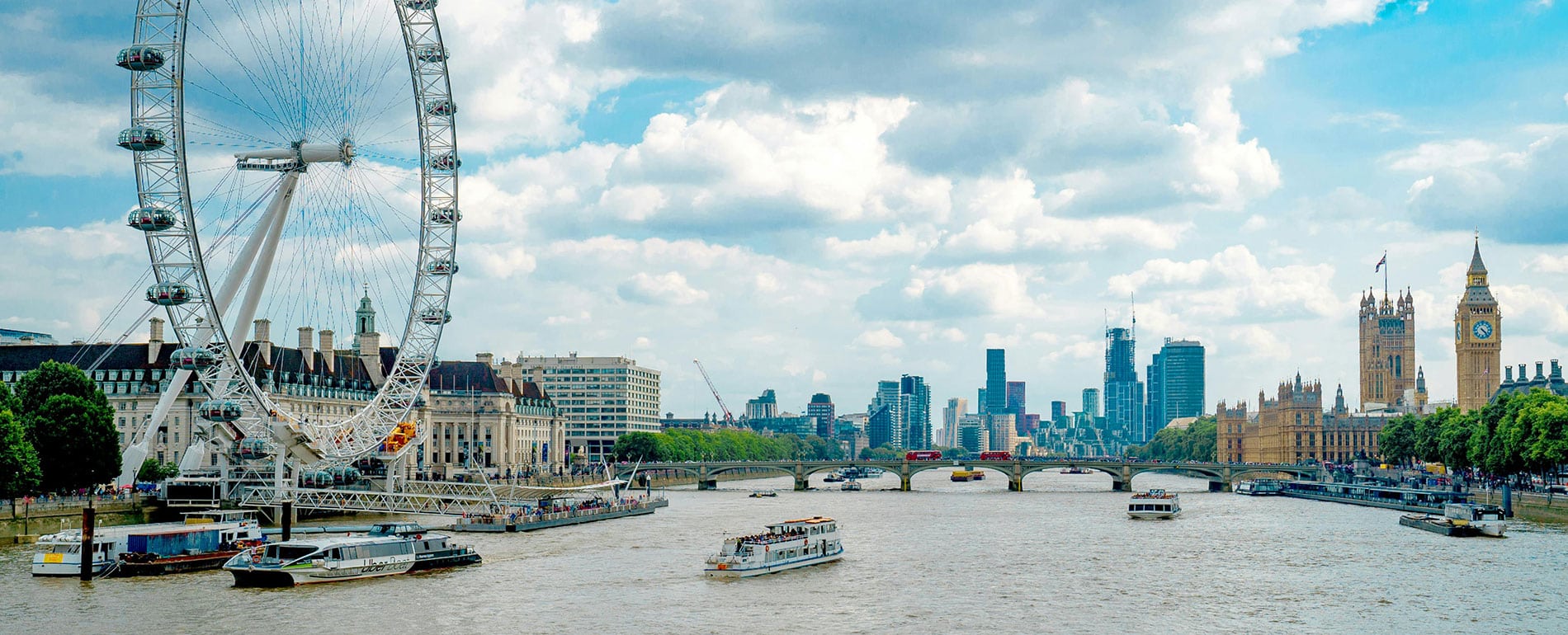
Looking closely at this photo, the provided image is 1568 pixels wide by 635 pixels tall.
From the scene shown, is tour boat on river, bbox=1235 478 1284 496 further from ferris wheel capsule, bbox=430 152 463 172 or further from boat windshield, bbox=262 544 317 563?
boat windshield, bbox=262 544 317 563

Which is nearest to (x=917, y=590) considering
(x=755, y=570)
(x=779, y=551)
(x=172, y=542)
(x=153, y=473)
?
(x=755, y=570)

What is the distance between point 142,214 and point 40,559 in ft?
60.1

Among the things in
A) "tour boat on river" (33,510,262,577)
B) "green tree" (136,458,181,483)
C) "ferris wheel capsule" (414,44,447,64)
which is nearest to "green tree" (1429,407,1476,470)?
"ferris wheel capsule" (414,44,447,64)

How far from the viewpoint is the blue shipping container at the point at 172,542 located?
236 ft

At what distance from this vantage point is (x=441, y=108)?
315 feet

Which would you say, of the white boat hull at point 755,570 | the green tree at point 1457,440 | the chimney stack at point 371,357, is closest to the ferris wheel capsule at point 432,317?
the white boat hull at point 755,570

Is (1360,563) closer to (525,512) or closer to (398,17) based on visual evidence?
(525,512)

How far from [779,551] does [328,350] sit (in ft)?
329

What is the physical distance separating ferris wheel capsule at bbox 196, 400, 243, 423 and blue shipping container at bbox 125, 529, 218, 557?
359 inches

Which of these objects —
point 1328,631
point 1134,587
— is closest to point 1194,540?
point 1134,587

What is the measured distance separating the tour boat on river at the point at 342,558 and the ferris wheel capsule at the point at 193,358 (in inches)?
466

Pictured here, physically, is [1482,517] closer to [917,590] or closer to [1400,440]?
[917,590]

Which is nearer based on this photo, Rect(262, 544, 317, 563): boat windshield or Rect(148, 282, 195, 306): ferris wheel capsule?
Rect(262, 544, 317, 563): boat windshield

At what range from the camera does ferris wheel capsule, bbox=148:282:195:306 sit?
78812 mm
